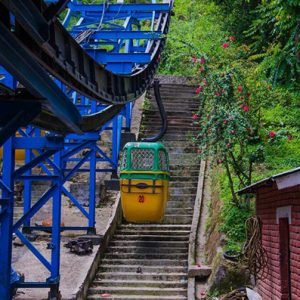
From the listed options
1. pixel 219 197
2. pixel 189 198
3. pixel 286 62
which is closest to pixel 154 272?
pixel 219 197

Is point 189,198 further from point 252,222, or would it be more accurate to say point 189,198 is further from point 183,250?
point 252,222

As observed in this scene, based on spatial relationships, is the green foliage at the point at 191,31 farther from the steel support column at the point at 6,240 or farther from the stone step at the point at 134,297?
the steel support column at the point at 6,240

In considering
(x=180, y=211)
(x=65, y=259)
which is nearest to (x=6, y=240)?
A: (x=65, y=259)

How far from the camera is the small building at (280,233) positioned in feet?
25.4

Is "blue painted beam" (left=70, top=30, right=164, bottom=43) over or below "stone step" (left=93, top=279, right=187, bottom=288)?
over

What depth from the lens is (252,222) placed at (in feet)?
33.4

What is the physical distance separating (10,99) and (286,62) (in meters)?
7.11

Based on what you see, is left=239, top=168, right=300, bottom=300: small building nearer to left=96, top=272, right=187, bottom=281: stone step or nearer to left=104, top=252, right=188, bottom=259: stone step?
left=96, top=272, right=187, bottom=281: stone step

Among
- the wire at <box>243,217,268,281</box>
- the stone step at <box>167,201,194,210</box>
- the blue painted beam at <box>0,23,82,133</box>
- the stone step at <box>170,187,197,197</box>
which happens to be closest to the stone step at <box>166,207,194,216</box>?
the stone step at <box>167,201,194,210</box>

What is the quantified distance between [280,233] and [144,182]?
481cm

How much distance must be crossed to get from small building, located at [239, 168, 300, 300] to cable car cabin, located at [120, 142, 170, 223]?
3.13 meters

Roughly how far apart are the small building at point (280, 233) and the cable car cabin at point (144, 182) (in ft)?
10.3

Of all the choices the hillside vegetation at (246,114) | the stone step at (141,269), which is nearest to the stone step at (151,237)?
the stone step at (141,269)

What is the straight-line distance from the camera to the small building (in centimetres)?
775
